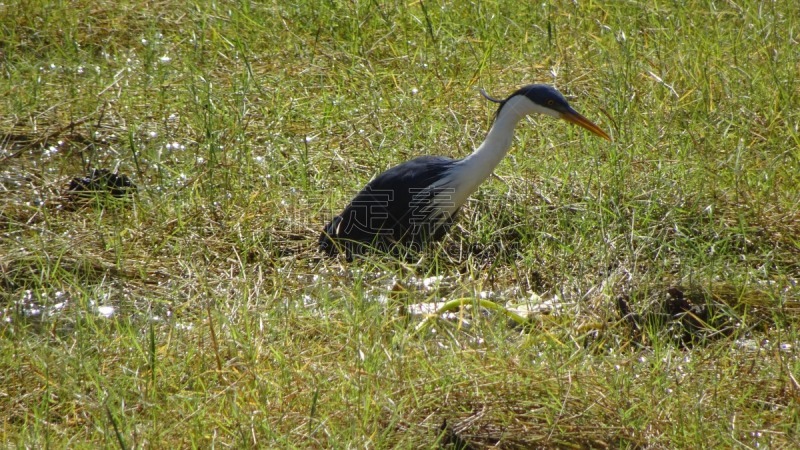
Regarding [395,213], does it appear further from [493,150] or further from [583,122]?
[583,122]

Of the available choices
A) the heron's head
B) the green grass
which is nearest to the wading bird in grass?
the heron's head

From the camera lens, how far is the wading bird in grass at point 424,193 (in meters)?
4.52

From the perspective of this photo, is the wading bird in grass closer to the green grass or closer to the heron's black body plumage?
the heron's black body plumage

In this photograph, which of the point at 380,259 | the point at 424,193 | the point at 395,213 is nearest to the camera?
the point at 380,259

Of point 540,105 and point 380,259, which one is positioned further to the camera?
point 540,105

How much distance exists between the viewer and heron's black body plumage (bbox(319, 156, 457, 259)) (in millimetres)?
4539

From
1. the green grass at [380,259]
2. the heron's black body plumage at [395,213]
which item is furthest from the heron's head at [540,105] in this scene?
the heron's black body plumage at [395,213]

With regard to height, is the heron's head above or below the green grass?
above

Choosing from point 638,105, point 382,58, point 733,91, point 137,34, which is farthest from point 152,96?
point 733,91

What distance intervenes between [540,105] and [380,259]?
101cm

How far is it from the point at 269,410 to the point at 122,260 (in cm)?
142

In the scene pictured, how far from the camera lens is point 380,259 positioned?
169 inches

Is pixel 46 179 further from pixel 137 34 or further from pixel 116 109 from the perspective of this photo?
pixel 137 34

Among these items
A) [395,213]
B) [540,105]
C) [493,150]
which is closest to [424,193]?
[395,213]
